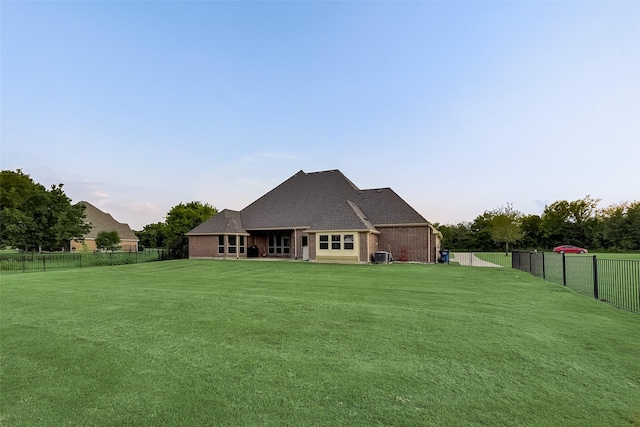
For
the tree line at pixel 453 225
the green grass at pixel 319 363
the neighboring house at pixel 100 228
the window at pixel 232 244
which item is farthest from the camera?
the neighboring house at pixel 100 228

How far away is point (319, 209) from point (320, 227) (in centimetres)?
351

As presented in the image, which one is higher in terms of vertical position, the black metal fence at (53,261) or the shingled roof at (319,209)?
the shingled roof at (319,209)

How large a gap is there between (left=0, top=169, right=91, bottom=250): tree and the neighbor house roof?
1283 cm

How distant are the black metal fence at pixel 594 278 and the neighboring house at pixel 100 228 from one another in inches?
1636

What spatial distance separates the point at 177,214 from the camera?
38.1 metres

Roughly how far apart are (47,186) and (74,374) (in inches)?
1281

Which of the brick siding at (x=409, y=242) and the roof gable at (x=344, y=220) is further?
the brick siding at (x=409, y=242)

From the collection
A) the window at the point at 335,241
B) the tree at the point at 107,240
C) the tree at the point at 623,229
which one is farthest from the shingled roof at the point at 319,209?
the tree at the point at 623,229

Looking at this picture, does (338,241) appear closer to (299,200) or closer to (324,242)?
(324,242)

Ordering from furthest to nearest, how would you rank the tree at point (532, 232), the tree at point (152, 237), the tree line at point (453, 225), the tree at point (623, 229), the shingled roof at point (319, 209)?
1. the tree at point (152, 237)
2. the tree at point (532, 232)
3. the tree at point (623, 229)
4. the tree line at point (453, 225)
5. the shingled roof at point (319, 209)

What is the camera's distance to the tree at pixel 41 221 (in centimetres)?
2569

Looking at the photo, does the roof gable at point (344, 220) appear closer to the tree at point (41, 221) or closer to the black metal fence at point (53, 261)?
the black metal fence at point (53, 261)

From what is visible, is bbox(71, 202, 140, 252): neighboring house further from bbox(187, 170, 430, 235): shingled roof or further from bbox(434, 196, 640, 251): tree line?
bbox(434, 196, 640, 251): tree line

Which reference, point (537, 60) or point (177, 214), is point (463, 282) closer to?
point (537, 60)
